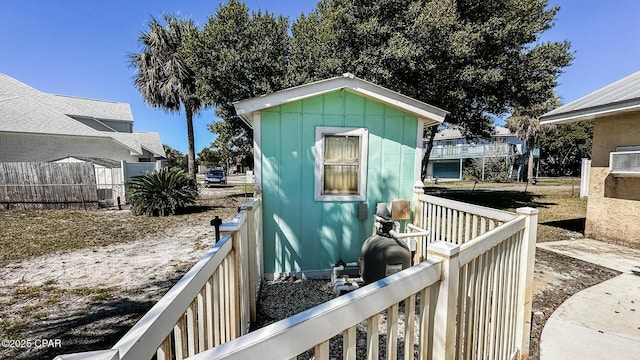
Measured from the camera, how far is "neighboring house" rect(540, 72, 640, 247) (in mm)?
5340

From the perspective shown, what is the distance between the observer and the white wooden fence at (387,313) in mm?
864

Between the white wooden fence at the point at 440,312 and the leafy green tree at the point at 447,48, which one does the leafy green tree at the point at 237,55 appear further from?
the white wooden fence at the point at 440,312

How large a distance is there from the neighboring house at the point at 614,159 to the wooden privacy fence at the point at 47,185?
15.0 m

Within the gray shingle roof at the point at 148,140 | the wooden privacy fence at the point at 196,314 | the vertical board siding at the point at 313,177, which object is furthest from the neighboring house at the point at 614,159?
the gray shingle roof at the point at 148,140

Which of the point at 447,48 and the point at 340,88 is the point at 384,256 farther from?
the point at 447,48

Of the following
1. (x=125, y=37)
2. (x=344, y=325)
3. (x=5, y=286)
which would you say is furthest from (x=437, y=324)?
(x=125, y=37)

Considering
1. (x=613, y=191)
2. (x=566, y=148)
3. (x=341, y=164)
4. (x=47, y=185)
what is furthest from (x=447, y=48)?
(x=566, y=148)

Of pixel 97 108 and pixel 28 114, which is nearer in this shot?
pixel 28 114

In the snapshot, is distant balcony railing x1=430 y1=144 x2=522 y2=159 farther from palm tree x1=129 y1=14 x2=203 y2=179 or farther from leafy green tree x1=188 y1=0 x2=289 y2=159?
palm tree x1=129 y1=14 x2=203 y2=179

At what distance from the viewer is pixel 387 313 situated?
1190 millimetres

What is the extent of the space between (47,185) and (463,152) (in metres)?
31.9

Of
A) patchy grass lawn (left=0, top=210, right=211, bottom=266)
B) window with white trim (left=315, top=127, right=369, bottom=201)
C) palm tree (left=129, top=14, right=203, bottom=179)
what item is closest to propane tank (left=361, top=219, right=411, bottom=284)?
window with white trim (left=315, top=127, right=369, bottom=201)

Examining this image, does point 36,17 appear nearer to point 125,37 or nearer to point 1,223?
point 125,37

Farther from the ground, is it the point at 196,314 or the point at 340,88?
the point at 340,88
